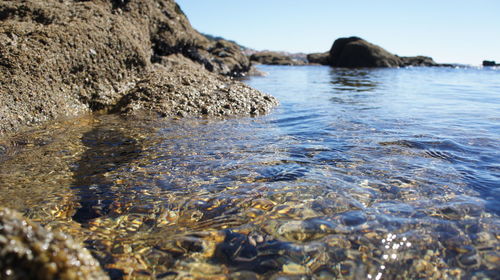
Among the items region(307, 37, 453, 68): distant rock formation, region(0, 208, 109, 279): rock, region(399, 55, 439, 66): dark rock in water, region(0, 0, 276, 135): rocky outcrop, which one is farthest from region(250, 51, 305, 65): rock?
region(0, 208, 109, 279): rock

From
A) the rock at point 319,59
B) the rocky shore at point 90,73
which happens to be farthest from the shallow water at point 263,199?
the rock at point 319,59

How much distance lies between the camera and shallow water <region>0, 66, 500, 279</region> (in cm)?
200

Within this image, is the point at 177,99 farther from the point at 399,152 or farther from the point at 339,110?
the point at 399,152

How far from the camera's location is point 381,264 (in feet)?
6.46

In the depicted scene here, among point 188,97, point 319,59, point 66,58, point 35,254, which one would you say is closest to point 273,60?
point 319,59

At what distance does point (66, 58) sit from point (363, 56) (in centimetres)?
4676

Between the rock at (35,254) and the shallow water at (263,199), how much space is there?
2.08ft

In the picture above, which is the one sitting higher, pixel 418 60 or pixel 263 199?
pixel 418 60

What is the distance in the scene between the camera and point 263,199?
275cm

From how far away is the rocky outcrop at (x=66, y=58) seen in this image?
471 cm

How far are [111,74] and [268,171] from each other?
15.1 feet

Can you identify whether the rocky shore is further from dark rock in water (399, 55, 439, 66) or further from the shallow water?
dark rock in water (399, 55, 439, 66)

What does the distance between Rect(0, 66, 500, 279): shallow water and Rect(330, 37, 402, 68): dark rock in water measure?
4513cm

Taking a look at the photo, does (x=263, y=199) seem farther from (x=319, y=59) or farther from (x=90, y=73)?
(x=319, y=59)
